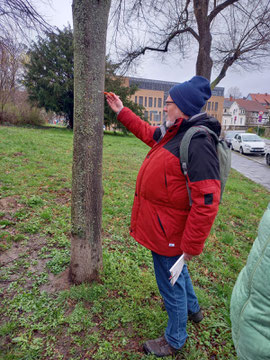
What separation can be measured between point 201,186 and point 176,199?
222 mm

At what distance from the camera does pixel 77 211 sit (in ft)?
7.39

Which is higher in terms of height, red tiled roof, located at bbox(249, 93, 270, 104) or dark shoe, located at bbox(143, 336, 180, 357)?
red tiled roof, located at bbox(249, 93, 270, 104)

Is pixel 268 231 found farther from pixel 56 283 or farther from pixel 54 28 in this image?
pixel 54 28

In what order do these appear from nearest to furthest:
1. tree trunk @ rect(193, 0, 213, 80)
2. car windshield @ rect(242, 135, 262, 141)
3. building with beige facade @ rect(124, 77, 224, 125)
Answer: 1. tree trunk @ rect(193, 0, 213, 80)
2. car windshield @ rect(242, 135, 262, 141)
3. building with beige facade @ rect(124, 77, 224, 125)

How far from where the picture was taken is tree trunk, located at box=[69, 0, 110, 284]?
1.91 metres

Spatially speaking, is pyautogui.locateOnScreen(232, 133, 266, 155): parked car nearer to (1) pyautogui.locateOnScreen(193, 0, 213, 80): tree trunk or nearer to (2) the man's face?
(1) pyautogui.locateOnScreen(193, 0, 213, 80): tree trunk

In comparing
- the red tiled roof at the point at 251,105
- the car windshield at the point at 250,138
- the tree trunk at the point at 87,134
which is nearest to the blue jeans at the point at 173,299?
the tree trunk at the point at 87,134

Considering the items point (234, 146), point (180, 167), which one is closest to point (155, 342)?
point (180, 167)

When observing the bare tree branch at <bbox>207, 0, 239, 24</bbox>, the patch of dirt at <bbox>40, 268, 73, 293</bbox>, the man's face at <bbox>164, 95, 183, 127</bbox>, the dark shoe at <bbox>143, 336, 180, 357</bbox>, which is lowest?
the dark shoe at <bbox>143, 336, 180, 357</bbox>

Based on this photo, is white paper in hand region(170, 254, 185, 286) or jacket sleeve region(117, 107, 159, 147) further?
jacket sleeve region(117, 107, 159, 147)

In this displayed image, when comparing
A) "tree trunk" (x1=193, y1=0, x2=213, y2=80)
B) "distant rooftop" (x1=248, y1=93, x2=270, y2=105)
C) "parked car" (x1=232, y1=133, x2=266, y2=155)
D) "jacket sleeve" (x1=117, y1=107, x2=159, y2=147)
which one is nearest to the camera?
"jacket sleeve" (x1=117, y1=107, x2=159, y2=147)

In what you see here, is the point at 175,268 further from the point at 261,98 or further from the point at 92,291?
the point at 261,98

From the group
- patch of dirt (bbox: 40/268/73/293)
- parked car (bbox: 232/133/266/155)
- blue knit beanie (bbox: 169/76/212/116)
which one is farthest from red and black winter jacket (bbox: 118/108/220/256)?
parked car (bbox: 232/133/266/155)

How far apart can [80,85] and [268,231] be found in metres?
1.78
